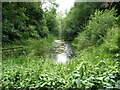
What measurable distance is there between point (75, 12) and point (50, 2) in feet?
14.5

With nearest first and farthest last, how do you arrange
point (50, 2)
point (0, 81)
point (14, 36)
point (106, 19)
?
point (0, 81), point (106, 19), point (14, 36), point (50, 2)

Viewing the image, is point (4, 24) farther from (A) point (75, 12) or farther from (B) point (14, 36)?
(A) point (75, 12)

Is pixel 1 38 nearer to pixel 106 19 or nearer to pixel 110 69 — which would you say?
pixel 110 69

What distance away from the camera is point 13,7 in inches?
242

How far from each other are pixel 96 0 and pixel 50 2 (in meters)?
4.78


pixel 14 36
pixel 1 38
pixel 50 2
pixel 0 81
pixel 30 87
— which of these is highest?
pixel 50 2

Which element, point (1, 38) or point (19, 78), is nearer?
point (19, 78)

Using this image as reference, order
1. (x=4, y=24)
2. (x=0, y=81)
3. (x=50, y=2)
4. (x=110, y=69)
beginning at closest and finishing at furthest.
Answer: (x=0, y=81) → (x=110, y=69) → (x=4, y=24) → (x=50, y=2)

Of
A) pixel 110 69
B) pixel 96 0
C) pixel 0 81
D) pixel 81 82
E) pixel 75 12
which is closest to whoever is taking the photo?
pixel 81 82

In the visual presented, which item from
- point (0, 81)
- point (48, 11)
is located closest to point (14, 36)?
point (48, 11)

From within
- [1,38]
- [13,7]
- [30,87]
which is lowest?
[30,87]

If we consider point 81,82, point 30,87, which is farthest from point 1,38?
point 81,82

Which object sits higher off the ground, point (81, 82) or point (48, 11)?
point (48, 11)

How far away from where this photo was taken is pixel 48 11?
9.77 meters
